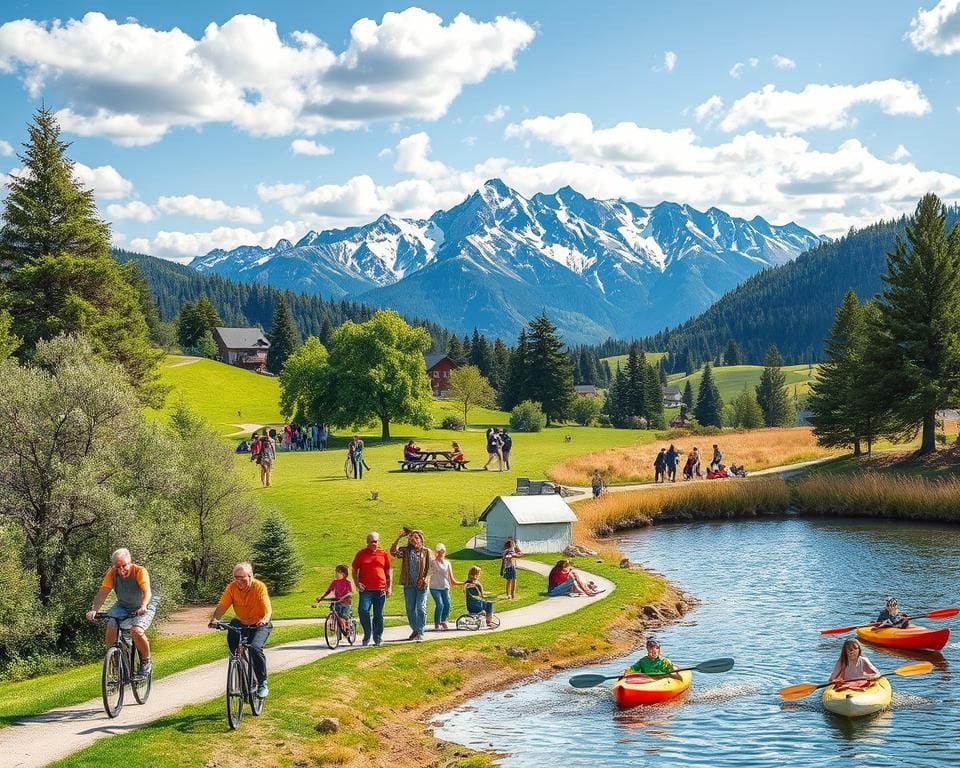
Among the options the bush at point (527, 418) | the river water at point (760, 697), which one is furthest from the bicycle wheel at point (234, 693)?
the bush at point (527, 418)

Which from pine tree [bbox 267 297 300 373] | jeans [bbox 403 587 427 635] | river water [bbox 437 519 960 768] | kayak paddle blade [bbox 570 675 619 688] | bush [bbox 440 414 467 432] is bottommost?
river water [bbox 437 519 960 768]

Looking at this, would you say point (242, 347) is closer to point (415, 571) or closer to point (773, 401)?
point (773, 401)

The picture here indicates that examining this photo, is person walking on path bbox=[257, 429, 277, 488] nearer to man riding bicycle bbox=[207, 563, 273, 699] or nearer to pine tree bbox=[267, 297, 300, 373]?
man riding bicycle bbox=[207, 563, 273, 699]

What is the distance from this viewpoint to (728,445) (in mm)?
79438

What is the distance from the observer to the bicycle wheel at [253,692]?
16891 mm

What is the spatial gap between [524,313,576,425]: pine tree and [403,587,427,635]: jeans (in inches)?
3485

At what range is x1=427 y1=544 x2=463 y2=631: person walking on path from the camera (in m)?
24.8

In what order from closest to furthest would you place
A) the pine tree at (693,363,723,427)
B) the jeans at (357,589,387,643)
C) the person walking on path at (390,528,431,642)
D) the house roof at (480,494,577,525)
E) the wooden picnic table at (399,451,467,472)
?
the jeans at (357,589,387,643) → the person walking on path at (390,528,431,642) → the house roof at (480,494,577,525) → the wooden picnic table at (399,451,467,472) → the pine tree at (693,363,723,427)

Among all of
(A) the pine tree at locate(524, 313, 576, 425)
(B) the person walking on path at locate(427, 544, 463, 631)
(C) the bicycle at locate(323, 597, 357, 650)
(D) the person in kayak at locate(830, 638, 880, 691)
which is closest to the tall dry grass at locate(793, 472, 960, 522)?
(D) the person in kayak at locate(830, 638, 880, 691)

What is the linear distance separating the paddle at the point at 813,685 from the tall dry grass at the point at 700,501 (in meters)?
Answer: 26.8

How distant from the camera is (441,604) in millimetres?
25969

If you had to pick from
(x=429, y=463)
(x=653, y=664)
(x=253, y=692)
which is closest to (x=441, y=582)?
(x=653, y=664)

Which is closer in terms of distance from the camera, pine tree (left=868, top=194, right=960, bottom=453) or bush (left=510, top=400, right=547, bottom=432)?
pine tree (left=868, top=194, right=960, bottom=453)

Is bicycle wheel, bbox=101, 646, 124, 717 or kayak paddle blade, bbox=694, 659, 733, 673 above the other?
bicycle wheel, bbox=101, 646, 124, 717
